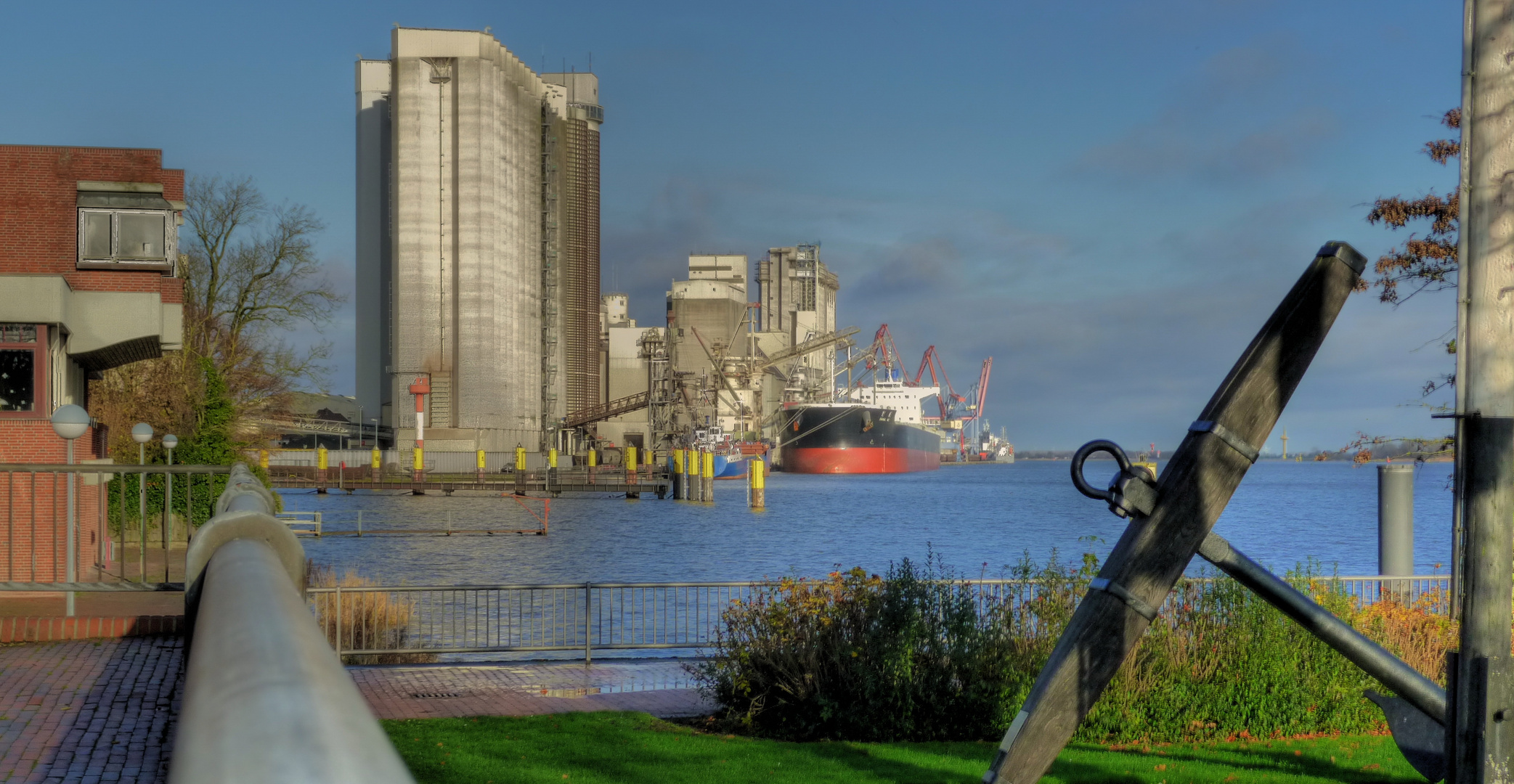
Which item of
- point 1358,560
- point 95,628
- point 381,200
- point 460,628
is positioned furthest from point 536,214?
point 95,628

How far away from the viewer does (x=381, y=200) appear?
370 ft

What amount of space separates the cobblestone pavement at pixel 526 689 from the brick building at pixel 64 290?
24.4ft

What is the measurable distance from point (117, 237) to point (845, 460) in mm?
121716

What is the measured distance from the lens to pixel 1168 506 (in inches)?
173

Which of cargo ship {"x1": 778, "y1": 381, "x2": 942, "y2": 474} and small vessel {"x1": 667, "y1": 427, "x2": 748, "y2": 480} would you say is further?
cargo ship {"x1": 778, "y1": 381, "x2": 942, "y2": 474}

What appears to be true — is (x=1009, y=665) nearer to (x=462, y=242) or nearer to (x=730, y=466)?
(x=462, y=242)

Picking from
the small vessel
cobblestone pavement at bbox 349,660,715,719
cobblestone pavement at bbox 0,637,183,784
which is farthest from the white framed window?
the small vessel

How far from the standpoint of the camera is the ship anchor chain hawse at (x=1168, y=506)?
170 inches

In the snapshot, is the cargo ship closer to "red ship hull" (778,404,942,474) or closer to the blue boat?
"red ship hull" (778,404,942,474)

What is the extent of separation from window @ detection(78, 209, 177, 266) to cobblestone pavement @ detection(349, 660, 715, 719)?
9921mm

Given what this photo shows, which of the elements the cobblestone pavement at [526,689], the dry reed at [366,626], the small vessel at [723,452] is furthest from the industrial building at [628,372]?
the cobblestone pavement at [526,689]

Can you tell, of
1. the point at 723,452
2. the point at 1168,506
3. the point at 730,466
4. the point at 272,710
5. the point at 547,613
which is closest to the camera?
the point at 272,710

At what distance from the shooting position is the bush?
1065cm

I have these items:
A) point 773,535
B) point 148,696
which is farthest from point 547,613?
point 773,535
